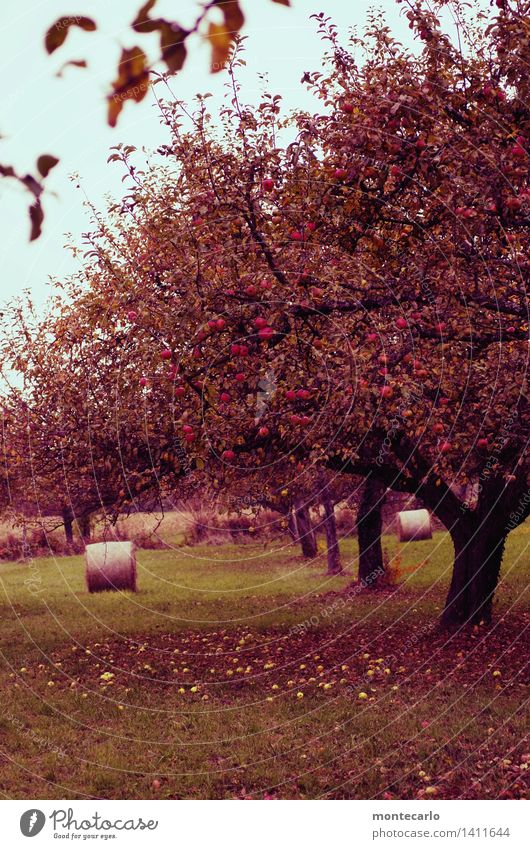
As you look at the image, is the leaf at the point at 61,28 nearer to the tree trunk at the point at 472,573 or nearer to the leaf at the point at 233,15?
the leaf at the point at 233,15

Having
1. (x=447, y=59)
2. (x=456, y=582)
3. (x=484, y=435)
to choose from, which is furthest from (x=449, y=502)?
(x=447, y=59)

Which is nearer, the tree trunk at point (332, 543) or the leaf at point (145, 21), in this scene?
the leaf at point (145, 21)

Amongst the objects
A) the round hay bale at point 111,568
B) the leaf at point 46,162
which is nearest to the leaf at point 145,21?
the leaf at point 46,162

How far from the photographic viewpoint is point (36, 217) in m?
3.26

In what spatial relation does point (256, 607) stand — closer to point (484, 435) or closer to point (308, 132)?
point (484, 435)

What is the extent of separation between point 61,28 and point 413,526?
37.5 m

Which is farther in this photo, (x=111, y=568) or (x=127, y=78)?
(x=111, y=568)

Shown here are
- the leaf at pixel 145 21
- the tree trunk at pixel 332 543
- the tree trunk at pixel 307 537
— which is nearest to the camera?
the leaf at pixel 145 21

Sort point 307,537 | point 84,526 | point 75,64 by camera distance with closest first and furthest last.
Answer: point 75,64
point 307,537
point 84,526

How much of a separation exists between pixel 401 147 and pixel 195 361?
10.8 ft
